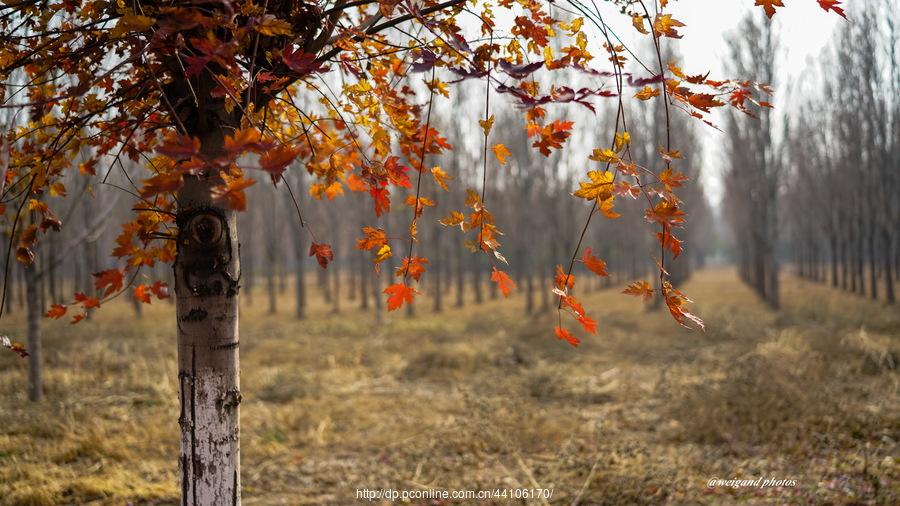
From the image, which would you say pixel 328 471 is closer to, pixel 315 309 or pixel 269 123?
pixel 269 123

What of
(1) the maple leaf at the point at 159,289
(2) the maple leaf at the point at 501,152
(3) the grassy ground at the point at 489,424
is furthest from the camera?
(3) the grassy ground at the point at 489,424

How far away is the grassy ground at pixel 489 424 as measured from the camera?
3488 mm

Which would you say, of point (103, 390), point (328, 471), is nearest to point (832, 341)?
point (328, 471)

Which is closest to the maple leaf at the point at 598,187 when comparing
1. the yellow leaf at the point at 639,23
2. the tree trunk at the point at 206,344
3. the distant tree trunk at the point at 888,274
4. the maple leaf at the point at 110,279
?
the yellow leaf at the point at 639,23

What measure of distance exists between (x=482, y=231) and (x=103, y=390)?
19.7 feet

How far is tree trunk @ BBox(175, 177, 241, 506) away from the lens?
5.74ft

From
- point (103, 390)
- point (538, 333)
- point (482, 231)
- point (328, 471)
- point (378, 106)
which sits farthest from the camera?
point (538, 333)

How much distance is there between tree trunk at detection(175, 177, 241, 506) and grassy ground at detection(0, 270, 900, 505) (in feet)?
6.27

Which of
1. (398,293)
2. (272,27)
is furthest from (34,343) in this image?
(272,27)

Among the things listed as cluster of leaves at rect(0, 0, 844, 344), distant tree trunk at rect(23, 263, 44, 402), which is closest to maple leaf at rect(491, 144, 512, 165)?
cluster of leaves at rect(0, 0, 844, 344)

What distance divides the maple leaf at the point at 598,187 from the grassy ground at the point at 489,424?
96.4 inches

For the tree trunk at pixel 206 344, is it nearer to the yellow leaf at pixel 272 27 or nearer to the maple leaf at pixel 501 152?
the yellow leaf at pixel 272 27

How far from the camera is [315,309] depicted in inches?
753

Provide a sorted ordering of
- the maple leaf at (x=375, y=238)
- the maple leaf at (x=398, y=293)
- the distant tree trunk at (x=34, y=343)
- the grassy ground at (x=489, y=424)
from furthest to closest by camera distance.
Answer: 1. the distant tree trunk at (x=34, y=343)
2. the grassy ground at (x=489, y=424)
3. the maple leaf at (x=375, y=238)
4. the maple leaf at (x=398, y=293)
